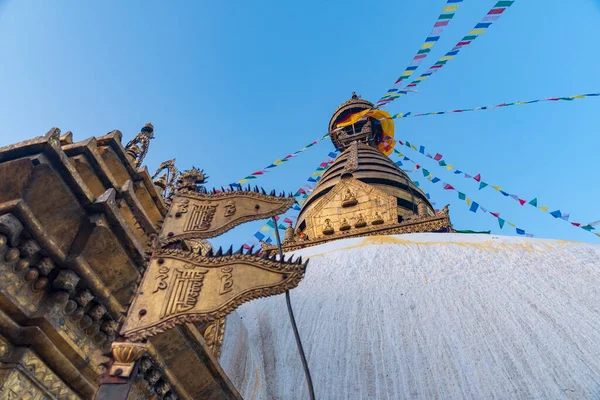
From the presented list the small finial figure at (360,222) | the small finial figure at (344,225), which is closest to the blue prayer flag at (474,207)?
the small finial figure at (360,222)

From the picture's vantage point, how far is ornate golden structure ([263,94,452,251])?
11062 millimetres

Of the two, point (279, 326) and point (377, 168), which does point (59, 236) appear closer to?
point (279, 326)

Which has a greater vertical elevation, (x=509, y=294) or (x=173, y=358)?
(x=509, y=294)

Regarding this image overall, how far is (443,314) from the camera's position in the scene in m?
4.97

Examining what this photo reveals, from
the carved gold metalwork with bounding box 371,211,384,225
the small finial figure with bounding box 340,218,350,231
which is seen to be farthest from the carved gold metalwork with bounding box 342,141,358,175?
the carved gold metalwork with bounding box 371,211,384,225

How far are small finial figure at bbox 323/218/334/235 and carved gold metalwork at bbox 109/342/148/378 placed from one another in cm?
995

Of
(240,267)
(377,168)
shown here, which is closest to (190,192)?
(240,267)

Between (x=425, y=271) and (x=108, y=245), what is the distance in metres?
4.89

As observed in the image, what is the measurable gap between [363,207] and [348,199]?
0.55m

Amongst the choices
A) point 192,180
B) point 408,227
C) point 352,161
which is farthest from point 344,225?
point 192,180

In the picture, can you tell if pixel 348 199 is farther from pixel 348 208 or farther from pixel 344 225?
pixel 344 225

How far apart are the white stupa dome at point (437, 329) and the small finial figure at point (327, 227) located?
4700 millimetres

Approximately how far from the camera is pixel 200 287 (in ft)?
6.59

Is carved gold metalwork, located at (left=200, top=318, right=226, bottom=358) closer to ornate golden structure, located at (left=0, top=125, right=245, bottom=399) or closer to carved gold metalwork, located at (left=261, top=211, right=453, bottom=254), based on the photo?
ornate golden structure, located at (left=0, top=125, right=245, bottom=399)
